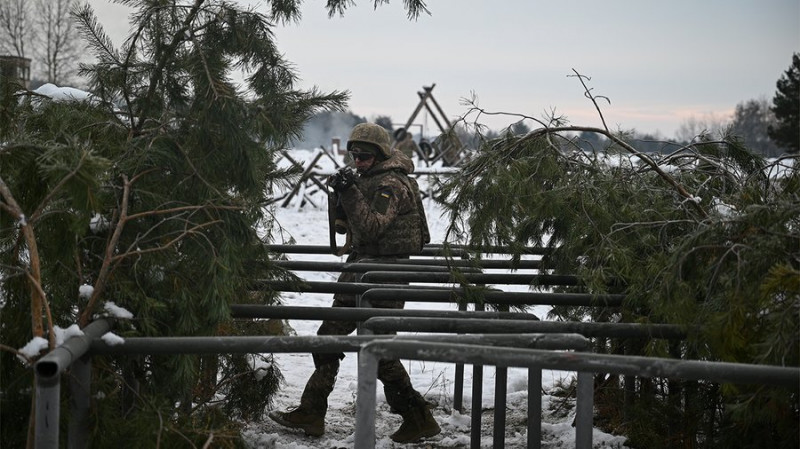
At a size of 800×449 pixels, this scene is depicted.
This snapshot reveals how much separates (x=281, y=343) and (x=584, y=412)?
3.41 feet

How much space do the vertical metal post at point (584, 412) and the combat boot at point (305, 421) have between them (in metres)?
2.30

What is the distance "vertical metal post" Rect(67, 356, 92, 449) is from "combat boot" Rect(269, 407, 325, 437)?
226cm

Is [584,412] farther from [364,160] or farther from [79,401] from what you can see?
[364,160]

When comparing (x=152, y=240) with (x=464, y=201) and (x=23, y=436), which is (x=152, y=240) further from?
(x=464, y=201)

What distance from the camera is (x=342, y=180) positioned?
5.58m

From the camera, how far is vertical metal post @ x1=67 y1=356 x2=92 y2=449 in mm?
3006

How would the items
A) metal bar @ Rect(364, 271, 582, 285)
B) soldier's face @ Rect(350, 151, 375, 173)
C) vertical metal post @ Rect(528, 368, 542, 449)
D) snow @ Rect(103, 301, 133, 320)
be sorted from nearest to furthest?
snow @ Rect(103, 301, 133, 320), vertical metal post @ Rect(528, 368, 542, 449), metal bar @ Rect(364, 271, 582, 285), soldier's face @ Rect(350, 151, 375, 173)

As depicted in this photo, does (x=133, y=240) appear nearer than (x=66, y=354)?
No

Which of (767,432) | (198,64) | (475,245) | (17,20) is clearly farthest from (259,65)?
(17,20)

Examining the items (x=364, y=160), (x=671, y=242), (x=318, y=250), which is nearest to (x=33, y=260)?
(x=671, y=242)

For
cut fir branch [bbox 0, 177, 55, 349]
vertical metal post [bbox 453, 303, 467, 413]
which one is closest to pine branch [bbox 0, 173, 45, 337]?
cut fir branch [bbox 0, 177, 55, 349]

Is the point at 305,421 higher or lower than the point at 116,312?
lower

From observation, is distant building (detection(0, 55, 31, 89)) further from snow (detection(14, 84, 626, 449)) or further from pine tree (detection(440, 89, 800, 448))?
pine tree (detection(440, 89, 800, 448))

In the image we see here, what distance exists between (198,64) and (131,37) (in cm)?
41
